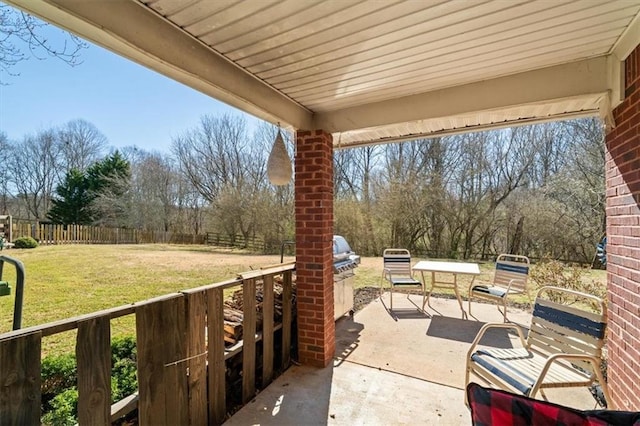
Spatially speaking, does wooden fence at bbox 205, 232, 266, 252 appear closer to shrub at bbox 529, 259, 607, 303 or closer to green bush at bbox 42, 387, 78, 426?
shrub at bbox 529, 259, 607, 303

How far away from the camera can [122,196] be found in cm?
1856

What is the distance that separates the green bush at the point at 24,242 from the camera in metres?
9.98

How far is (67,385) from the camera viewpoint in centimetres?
225

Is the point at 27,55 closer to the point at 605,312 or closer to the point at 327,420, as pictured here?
the point at 327,420

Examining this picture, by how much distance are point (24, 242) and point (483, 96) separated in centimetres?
1384

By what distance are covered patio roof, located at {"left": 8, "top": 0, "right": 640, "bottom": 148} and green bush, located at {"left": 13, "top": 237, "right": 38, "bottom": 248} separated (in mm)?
12234

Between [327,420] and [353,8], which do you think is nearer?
[353,8]

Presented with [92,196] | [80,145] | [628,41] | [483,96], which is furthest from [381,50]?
[92,196]

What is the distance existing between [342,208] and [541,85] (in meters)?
10.2

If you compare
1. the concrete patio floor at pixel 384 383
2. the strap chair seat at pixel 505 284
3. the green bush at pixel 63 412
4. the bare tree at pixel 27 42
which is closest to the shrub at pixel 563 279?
the strap chair seat at pixel 505 284

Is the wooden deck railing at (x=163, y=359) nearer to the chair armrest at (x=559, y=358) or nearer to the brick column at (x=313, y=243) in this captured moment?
the brick column at (x=313, y=243)

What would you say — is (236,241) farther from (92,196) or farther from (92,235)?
(92,196)

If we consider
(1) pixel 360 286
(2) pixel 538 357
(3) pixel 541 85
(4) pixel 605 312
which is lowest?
(1) pixel 360 286

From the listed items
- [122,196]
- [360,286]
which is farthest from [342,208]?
[122,196]
